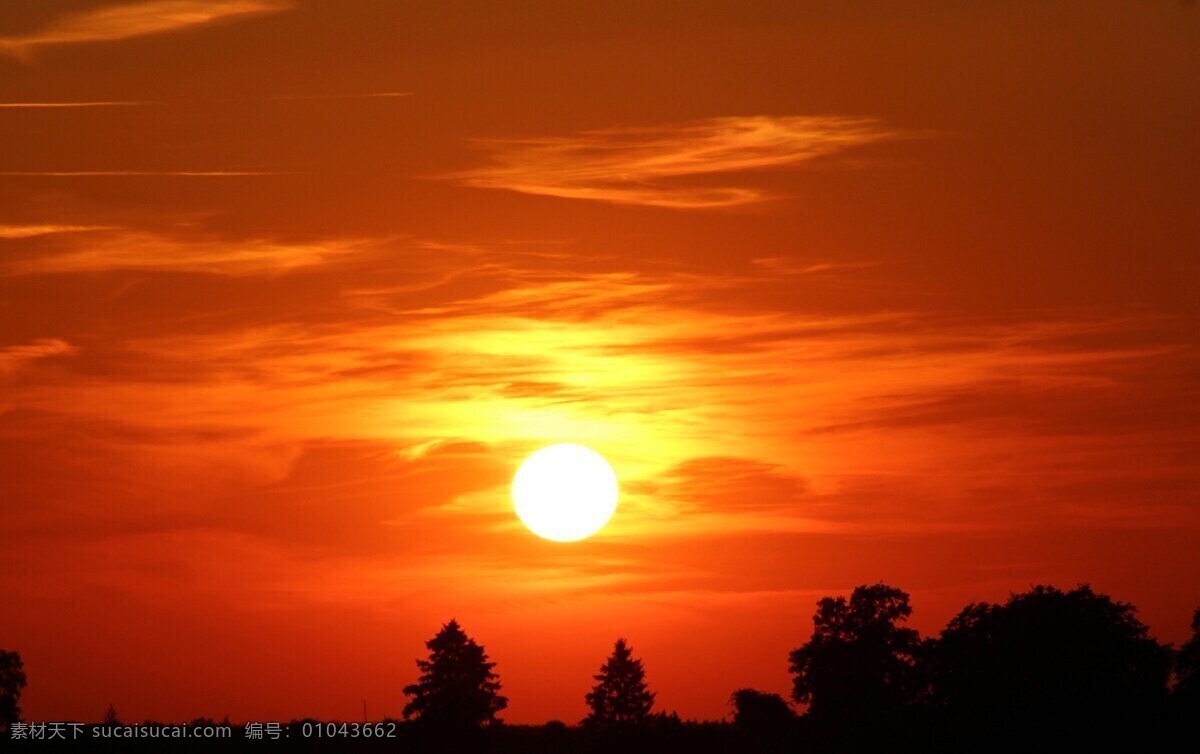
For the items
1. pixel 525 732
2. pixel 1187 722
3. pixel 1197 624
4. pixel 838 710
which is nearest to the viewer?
pixel 1187 722

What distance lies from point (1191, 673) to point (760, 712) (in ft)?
136

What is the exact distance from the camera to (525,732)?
629 ft

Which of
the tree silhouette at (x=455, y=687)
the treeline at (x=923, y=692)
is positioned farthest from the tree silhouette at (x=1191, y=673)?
the tree silhouette at (x=455, y=687)

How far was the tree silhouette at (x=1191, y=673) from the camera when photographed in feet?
520

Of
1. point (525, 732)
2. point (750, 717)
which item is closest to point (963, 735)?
point (750, 717)

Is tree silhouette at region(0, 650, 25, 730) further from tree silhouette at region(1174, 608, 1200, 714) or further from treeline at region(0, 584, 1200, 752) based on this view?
tree silhouette at region(1174, 608, 1200, 714)

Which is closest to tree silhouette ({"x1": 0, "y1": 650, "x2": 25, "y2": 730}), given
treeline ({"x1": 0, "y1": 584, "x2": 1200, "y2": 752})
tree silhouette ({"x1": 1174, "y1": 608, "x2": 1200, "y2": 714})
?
treeline ({"x1": 0, "y1": 584, "x2": 1200, "y2": 752})

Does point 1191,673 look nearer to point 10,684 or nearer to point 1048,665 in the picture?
point 1048,665

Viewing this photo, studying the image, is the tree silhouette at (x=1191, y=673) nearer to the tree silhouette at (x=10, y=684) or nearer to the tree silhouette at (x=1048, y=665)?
the tree silhouette at (x=1048, y=665)

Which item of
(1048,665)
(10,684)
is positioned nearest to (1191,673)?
(1048,665)

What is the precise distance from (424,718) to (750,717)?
28.8 m

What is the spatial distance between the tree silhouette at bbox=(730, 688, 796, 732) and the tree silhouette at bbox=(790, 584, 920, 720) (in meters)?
3.03

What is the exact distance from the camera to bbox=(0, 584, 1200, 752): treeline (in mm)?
158750

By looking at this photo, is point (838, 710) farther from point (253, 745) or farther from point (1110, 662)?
point (253, 745)
